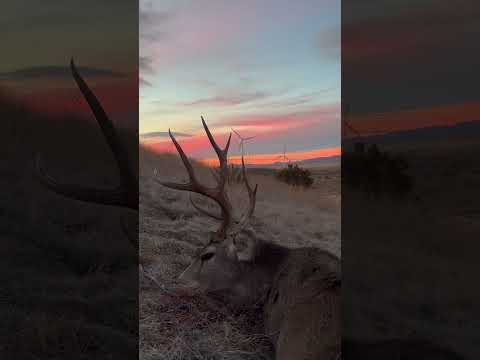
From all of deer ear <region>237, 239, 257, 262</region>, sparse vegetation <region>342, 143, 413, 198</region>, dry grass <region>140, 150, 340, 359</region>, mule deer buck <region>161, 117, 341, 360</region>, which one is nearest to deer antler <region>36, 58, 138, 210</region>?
sparse vegetation <region>342, 143, 413, 198</region>

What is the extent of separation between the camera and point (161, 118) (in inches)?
151

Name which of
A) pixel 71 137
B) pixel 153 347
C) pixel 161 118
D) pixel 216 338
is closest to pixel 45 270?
pixel 71 137

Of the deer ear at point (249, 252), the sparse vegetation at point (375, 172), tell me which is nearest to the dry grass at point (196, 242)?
the deer ear at point (249, 252)

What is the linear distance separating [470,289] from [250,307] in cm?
172

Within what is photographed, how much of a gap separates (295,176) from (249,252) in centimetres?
191

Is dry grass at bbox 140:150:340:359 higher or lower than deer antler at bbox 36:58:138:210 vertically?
lower

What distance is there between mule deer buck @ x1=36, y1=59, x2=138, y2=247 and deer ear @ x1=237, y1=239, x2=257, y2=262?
1.34 m

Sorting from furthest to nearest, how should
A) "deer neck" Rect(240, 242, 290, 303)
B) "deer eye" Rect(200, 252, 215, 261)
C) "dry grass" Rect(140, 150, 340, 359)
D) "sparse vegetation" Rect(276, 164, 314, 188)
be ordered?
Answer: 1. "sparse vegetation" Rect(276, 164, 314, 188)
2. "dry grass" Rect(140, 150, 340, 359)
3. "deer eye" Rect(200, 252, 215, 261)
4. "deer neck" Rect(240, 242, 290, 303)

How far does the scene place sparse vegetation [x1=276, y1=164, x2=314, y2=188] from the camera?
13.0ft

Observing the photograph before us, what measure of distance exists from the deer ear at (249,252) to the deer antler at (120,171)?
1349 millimetres

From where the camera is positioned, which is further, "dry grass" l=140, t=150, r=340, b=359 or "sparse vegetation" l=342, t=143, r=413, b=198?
"dry grass" l=140, t=150, r=340, b=359

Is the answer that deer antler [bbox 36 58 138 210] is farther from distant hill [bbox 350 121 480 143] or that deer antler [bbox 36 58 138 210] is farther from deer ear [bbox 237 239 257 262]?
deer ear [bbox 237 239 257 262]

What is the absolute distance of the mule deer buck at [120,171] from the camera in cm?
89

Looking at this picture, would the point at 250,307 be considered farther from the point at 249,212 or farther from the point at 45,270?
the point at 45,270
